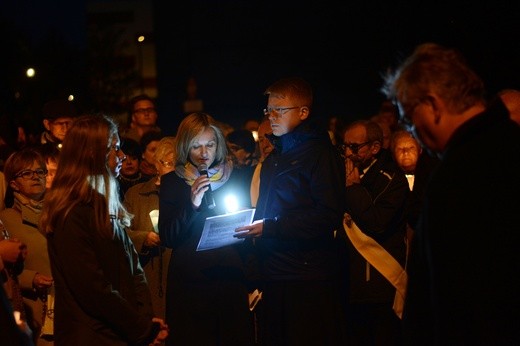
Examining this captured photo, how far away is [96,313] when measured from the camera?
4.44m

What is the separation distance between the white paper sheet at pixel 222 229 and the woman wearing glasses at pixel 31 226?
131 cm

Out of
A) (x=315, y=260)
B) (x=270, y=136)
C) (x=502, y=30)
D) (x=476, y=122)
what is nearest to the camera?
(x=476, y=122)

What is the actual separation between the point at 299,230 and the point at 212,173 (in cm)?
110

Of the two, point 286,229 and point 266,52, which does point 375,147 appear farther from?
point 266,52

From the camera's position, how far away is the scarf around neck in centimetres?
632

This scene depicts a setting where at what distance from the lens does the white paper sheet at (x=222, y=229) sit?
Result: 5730 millimetres

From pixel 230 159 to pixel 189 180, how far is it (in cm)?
43

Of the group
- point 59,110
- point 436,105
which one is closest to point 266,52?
point 59,110

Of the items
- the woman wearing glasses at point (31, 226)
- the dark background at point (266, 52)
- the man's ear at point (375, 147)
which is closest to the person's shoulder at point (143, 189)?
the woman wearing glasses at point (31, 226)

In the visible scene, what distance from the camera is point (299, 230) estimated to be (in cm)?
559

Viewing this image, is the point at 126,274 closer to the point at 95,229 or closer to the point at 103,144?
the point at 95,229

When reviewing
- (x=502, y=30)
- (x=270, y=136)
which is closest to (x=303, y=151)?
(x=270, y=136)

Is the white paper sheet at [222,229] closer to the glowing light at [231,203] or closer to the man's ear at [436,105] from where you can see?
the glowing light at [231,203]

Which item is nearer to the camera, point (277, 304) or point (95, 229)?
point (95, 229)
